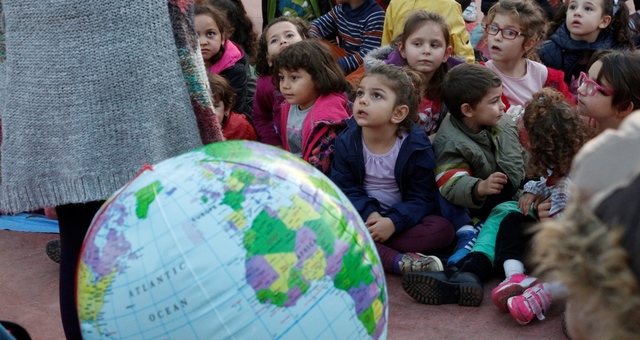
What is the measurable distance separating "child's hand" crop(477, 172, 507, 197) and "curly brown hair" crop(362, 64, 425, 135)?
1.86 feet

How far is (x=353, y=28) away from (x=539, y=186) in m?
2.67

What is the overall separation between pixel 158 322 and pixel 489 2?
21.3ft

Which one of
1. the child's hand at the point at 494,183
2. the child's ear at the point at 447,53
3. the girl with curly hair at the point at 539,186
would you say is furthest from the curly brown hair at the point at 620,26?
the child's hand at the point at 494,183

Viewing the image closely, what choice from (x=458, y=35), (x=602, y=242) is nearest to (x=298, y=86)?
(x=458, y=35)

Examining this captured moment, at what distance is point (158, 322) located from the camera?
2.18 meters

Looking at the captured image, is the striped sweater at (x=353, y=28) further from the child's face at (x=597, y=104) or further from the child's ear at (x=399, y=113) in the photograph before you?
the child's face at (x=597, y=104)

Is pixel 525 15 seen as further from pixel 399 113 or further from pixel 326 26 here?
pixel 326 26

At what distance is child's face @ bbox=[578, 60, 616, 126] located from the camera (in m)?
4.43

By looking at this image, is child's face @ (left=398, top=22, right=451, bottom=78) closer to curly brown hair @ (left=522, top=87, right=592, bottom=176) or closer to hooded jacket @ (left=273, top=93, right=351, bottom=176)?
hooded jacket @ (left=273, top=93, right=351, bottom=176)

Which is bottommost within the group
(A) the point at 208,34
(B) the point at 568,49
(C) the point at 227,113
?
(C) the point at 227,113

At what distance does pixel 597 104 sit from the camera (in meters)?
4.45

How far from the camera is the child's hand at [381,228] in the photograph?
15.2 feet

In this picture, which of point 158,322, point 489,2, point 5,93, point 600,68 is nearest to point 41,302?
point 5,93

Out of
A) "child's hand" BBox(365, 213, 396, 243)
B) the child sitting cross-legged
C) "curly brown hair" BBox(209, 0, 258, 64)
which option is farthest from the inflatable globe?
"curly brown hair" BBox(209, 0, 258, 64)
